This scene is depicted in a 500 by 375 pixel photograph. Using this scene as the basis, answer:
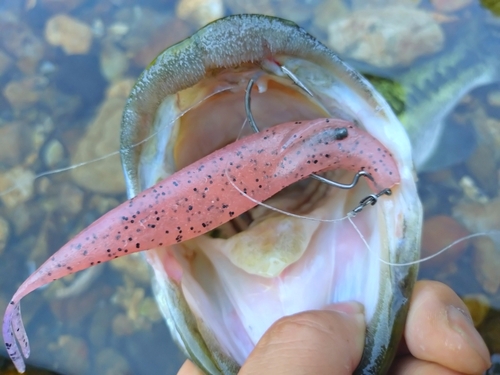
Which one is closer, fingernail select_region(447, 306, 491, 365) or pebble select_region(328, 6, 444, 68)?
fingernail select_region(447, 306, 491, 365)

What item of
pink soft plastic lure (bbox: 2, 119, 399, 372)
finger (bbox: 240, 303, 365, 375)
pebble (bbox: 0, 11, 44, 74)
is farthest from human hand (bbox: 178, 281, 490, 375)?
pebble (bbox: 0, 11, 44, 74)

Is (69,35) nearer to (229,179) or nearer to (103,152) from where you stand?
Result: (103,152)

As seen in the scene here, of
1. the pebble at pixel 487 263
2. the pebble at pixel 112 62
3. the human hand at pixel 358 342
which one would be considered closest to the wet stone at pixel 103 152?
A: the pebble at pixel 112 62

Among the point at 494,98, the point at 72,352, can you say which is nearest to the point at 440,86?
the point at 494,98

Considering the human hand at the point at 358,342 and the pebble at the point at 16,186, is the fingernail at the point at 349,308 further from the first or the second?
the pebble at the point at 16,186

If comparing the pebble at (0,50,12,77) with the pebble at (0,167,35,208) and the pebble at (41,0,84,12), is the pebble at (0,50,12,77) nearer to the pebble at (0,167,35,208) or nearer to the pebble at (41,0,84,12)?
the pebble at (41,0,84,12)

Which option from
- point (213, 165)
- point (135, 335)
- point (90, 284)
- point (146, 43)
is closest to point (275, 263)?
point (213, 165)
